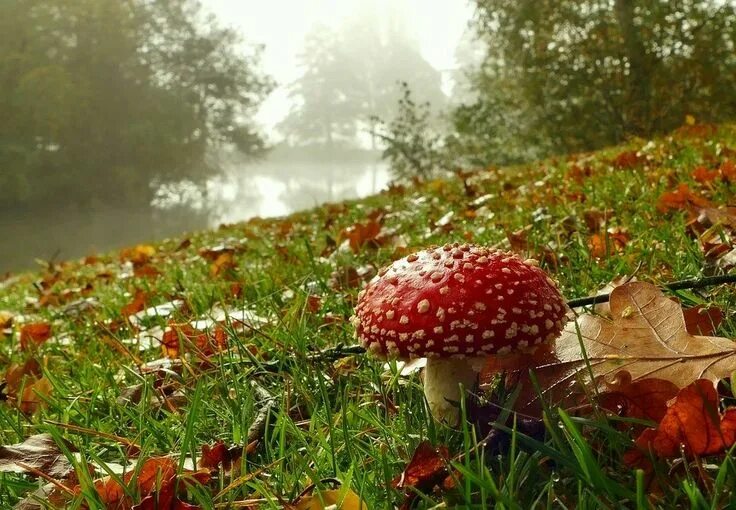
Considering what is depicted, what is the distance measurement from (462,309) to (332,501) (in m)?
0.35

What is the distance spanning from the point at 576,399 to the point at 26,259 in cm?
1940

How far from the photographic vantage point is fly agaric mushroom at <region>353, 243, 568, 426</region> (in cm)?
98

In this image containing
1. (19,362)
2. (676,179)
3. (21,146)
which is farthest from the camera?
(21,146)

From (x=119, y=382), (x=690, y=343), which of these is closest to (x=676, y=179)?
(x=690, y=343)

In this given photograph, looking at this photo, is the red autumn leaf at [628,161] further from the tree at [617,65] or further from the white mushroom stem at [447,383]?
the tree at [617,65]

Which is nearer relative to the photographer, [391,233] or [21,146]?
[391,233]

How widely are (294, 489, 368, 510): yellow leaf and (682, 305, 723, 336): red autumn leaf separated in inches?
28.0

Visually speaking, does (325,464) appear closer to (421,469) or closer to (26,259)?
(421,469)

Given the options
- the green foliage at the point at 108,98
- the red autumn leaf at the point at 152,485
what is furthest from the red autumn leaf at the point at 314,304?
the green foliage at the point at 108,98

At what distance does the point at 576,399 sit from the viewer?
99 cm

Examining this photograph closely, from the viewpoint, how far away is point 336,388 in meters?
1.35

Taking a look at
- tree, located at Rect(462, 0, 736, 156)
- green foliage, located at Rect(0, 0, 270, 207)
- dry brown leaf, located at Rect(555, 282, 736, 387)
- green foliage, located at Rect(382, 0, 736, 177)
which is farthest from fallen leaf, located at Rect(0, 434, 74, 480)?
green foliage, located at Rect(0, 0, 270, 207)

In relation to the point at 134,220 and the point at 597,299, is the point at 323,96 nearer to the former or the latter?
the point at 134,220

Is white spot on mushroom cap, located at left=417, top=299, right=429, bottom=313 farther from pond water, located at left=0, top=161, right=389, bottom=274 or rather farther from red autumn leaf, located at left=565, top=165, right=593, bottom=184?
pond water, located at left=0, top=161, right=389, bottom=274
